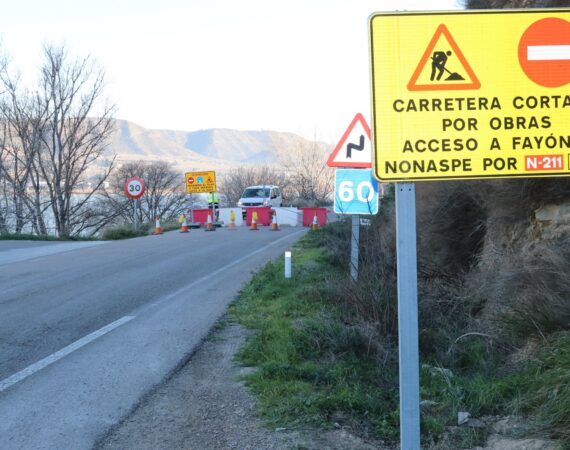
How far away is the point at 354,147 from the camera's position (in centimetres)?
834

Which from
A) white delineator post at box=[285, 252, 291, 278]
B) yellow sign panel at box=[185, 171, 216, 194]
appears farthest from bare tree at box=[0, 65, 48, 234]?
white delineator post at box=[285, 252, 291, 278]

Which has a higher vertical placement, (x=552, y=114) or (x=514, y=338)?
(x=552, y=114)

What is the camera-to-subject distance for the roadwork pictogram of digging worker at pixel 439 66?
2867mm

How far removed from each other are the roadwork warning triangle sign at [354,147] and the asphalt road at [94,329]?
8.79ft

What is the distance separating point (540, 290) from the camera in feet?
17.6

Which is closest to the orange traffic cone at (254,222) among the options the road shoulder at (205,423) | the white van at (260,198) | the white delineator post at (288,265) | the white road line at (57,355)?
the white van at (260,198)

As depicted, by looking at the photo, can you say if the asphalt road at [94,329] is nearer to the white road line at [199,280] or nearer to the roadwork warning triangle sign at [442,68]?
the white road line at [199,280]

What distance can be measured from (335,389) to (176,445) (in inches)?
55.2

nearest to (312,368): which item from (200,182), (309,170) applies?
(200,182)

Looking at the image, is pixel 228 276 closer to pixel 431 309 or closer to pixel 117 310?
pixel 117 310

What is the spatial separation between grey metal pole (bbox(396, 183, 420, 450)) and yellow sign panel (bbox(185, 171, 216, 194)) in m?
29.2

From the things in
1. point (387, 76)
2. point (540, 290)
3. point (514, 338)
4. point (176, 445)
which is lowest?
point (176, 445)

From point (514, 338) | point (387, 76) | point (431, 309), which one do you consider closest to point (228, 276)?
point (431, 309)

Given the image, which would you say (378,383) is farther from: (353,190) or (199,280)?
(199,280)
